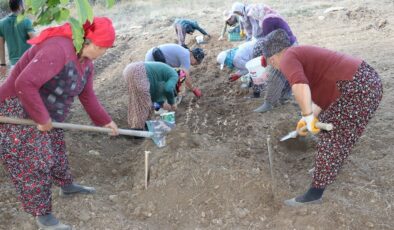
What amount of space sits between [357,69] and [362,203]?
1.16 metres

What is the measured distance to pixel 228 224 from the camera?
142 inches

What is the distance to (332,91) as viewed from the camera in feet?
11.0

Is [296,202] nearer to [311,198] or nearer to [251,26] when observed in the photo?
[311,198]

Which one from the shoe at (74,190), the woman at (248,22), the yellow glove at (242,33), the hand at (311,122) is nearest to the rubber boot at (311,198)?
the hand at (311,122)

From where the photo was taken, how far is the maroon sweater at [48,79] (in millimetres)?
2869

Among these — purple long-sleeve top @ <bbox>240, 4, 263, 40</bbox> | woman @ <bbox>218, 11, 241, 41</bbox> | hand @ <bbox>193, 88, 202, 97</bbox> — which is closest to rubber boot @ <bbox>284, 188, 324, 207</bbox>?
hand @ <bbox>193, 88, 202, 97</bbox>

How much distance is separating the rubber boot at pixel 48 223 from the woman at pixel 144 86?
2156 mm

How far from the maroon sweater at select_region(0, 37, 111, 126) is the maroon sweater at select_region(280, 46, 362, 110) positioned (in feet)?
4.96

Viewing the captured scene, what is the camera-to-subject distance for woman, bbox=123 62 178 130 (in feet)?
17.5

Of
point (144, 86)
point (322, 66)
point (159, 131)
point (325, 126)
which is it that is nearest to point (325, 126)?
point (325, 126)

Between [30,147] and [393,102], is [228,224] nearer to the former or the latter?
[30,147]

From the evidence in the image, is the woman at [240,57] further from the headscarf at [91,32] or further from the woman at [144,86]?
the headscarf at [91,32]

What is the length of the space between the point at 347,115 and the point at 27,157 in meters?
2.36

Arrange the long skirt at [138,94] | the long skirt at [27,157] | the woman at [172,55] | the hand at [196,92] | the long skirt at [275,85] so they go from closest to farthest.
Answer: the long skirt at [27,157] → the long skirt at [138,94] → the long skirt at [275,85] → the woman at [172,55] → the hand at [196,92]
